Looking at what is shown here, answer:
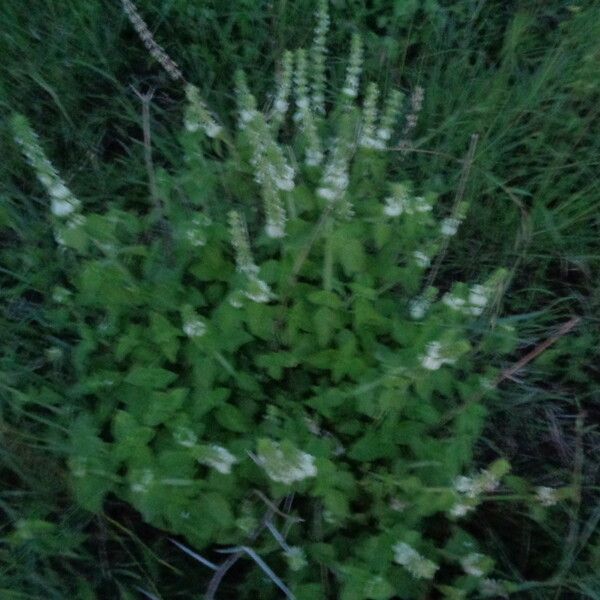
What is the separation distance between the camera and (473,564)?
60.6 inches

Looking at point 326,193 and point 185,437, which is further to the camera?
point 326,193

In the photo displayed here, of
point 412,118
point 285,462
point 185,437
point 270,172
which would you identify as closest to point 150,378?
point 185,437

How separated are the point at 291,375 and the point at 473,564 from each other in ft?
2.02

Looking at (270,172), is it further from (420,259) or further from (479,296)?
(479,296)

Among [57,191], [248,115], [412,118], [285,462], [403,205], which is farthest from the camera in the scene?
Result: [412,118]

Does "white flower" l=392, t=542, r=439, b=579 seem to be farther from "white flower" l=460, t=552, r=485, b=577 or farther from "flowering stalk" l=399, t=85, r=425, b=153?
"flowering stalk" l=399, t=85, r=425, b=153

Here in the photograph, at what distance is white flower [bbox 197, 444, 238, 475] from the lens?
149cm

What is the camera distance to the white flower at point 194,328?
1.61 metres

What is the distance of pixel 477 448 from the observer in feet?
6.43

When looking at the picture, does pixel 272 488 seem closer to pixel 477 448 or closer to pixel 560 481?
pixel 477 448

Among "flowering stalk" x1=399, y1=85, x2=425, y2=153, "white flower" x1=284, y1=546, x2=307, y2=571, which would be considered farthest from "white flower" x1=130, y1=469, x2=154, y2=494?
"flowering stalk" x1=399, y1=85, x2=425, y2=153

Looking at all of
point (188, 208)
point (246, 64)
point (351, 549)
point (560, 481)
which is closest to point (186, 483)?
point (351, 549)

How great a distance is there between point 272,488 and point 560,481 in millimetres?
872

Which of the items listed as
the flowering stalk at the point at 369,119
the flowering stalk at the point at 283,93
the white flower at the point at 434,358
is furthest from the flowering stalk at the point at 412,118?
the white flower at the point at 434,358
